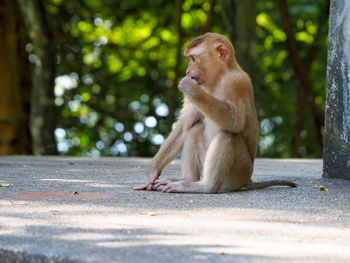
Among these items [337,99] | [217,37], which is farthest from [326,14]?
[217,37]

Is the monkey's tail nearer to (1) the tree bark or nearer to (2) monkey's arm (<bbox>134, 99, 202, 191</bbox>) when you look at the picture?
(2) monkey's arm (<bbox>134, 99, 202, 191</bbox>)

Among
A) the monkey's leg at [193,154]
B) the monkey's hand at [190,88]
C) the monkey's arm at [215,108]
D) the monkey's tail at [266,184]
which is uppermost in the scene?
the monkey's hand at [190,88]

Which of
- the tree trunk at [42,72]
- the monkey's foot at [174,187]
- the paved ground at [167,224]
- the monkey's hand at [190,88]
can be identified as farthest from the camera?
the tree trunk at [42,72]

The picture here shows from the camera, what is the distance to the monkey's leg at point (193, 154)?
5.30 m

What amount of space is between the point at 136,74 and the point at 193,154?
14417mm

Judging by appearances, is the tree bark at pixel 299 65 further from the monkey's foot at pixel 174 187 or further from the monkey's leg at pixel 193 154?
the monkey's foot at pixel 174 187

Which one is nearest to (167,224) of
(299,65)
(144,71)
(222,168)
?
(222,168)

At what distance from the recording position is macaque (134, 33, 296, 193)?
16.3ft

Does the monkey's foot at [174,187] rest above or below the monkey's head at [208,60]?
below

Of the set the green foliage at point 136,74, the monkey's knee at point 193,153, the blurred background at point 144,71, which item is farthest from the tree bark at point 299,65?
the monkey's knee at point 193,153

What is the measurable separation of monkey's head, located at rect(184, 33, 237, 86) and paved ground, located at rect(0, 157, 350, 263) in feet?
3.35

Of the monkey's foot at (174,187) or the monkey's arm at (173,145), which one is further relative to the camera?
the monkey's arm at (173,145)

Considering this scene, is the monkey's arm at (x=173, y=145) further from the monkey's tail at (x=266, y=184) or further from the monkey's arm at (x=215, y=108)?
the monkey's tail at (x=266, y=184)

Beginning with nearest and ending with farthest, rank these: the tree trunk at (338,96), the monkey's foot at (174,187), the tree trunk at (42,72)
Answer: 1. the monkey's foot at (174,187)
2. the tree trunk at (338,96)
3. the tree trunk at (42,72)
